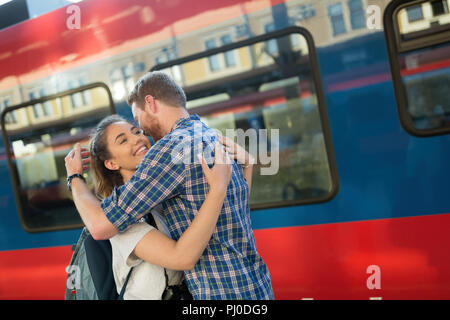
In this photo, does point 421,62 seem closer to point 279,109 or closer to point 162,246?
point 279,109

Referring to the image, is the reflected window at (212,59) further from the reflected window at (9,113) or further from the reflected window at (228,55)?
the reflected window at (9,113)

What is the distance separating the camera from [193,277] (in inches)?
59.6

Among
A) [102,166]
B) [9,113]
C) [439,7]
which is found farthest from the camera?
[9,113]

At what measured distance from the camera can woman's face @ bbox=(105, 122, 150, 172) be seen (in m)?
1.73

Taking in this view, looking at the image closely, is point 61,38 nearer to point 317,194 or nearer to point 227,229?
point 317,194

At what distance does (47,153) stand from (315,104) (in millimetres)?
2345

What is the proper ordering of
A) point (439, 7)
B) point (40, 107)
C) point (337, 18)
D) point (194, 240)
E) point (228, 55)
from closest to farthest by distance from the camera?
point (194, 240), point (439, 7), point (337, 18), point (228, 55), point (40, 107)

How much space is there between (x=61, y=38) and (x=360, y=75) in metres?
2.36

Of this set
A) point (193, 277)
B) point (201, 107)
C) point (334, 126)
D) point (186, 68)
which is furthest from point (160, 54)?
point (193, 277)

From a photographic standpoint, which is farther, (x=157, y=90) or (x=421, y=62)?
(x=421, y=62)

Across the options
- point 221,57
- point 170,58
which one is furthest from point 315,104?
point 170,58

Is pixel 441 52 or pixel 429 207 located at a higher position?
pixel 441 52

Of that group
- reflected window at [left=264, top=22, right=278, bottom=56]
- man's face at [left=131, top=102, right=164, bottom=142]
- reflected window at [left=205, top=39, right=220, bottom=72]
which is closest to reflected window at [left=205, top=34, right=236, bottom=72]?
reflected window at [left=205, top=39, right=220, bottom=72]

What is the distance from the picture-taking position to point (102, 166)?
1.77 m
